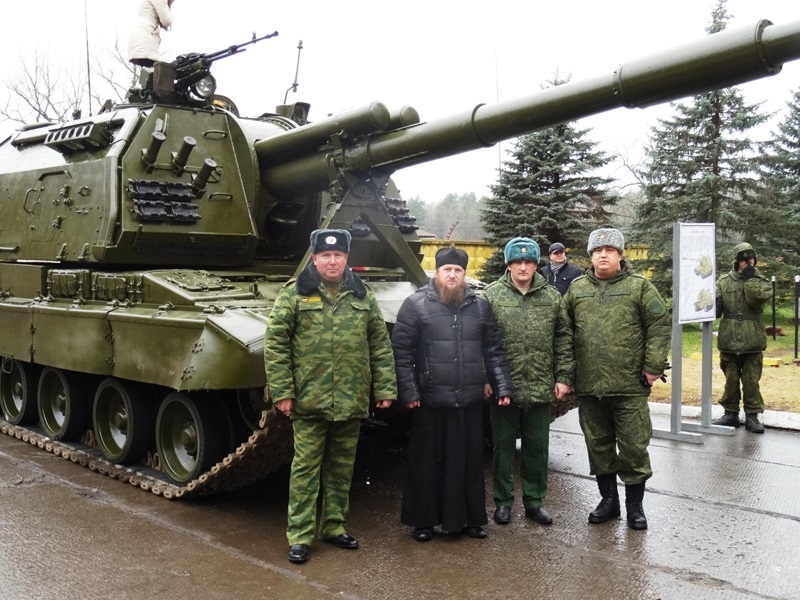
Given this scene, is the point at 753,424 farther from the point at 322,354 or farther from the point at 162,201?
the point at 162,201

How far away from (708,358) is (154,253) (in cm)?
573

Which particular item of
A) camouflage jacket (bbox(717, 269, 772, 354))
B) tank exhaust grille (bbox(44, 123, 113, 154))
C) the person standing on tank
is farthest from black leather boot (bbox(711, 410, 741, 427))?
the person standing on tank

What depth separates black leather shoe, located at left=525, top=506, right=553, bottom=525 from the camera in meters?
5.79

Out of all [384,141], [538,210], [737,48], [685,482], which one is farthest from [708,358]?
[538,210]

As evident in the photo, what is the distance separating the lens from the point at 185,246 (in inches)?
288

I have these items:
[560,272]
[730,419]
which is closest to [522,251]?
[560,272]

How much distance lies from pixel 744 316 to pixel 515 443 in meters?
4.46

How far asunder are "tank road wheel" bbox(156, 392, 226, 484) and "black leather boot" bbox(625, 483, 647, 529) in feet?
9.52

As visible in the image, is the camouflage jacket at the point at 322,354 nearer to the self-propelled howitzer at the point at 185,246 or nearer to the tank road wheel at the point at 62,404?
the self-propelled howitzer at the point at 185,246

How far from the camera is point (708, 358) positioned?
9109 millimetres

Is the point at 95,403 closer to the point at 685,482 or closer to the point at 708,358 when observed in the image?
the point at 685,482

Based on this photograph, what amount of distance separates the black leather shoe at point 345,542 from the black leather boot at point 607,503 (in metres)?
1.66

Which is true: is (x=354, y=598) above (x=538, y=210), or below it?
below

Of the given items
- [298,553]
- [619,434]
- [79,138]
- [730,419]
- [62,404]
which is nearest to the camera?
[298,553]
